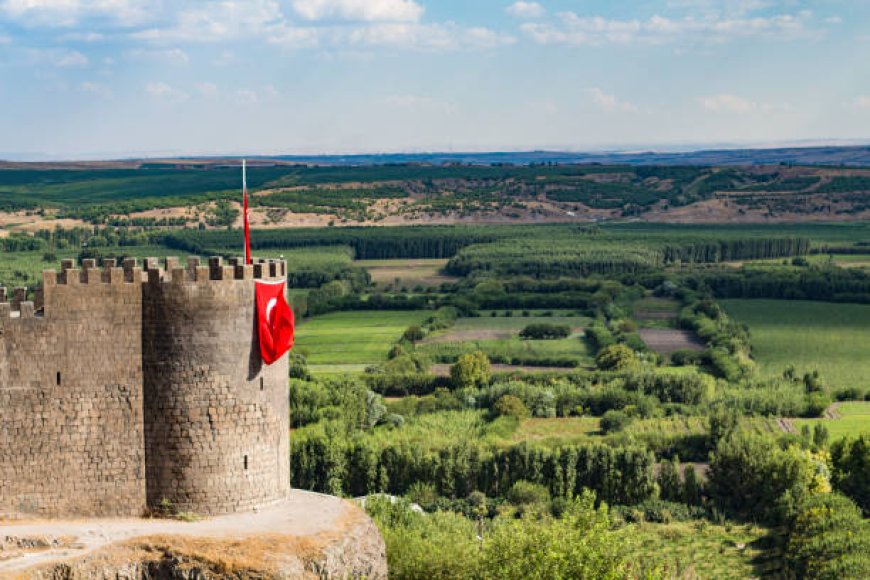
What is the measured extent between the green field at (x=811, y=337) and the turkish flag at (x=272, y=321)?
77.9m

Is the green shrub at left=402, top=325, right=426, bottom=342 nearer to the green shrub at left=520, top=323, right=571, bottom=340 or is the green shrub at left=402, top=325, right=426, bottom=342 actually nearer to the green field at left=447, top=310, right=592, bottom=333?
the green field at left=447, top=310, right=592, bottom=333

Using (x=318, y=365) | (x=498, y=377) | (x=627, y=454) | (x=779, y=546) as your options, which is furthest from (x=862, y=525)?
(x=318, y=365)

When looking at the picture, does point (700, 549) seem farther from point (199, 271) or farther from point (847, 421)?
point (199, 271)

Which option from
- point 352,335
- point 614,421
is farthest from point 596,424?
point 352,335

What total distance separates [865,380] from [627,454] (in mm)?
41568

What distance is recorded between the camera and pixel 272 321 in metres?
35.5

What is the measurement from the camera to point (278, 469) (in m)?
35.8

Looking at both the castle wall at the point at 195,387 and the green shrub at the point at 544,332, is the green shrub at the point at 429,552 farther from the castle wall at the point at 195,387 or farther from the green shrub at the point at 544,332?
the green shrub at the point at 544,332

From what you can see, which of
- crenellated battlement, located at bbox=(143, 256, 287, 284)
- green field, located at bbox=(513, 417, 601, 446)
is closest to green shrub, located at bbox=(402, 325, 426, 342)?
green field, located at bbox=(513, 417, 601, 446)

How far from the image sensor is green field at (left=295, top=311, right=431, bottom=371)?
117856 mm

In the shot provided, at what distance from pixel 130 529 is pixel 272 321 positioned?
6680 millimetres

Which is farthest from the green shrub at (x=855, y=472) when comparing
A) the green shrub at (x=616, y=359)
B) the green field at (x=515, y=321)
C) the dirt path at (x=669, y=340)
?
the green field at (x=515, y=321)

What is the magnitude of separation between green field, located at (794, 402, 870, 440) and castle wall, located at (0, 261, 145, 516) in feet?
201

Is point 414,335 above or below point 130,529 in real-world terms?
below
